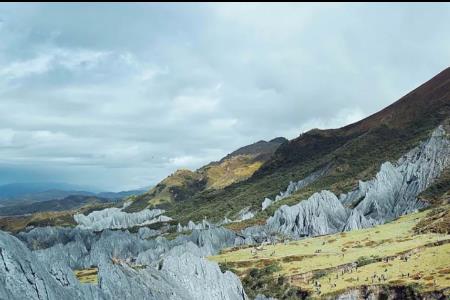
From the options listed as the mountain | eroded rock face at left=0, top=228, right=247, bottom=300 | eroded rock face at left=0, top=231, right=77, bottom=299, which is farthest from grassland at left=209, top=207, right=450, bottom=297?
eroded rock face at left=0, top=231, right=77, bottom=299

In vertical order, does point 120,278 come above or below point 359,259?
above

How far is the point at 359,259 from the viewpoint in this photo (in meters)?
119

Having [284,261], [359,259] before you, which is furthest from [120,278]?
[284,261]

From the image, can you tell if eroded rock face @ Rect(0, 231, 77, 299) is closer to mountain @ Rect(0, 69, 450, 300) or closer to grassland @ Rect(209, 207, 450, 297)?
mountain @ Rect(0, 69, 450, 300)

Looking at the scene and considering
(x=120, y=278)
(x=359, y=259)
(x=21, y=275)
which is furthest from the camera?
(x=359, y=259)

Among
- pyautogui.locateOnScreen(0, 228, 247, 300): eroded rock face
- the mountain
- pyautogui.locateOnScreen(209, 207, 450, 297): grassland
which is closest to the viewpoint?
pyautogui.locateOnScreen(0, 228, 247, 300): eroded rock face

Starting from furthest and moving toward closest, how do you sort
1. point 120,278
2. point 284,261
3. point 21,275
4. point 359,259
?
point 284,261 < point 359,259 < point 120,278 < point 21,275

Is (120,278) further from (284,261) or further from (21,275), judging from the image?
(284,261)

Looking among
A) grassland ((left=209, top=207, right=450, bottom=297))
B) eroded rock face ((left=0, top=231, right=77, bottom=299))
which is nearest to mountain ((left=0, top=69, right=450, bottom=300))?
eroded rock face ((left=0, top=231, right=77, bottom=299))

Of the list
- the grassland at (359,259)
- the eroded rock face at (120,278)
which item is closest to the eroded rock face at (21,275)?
the eroded rock face at (120,278)

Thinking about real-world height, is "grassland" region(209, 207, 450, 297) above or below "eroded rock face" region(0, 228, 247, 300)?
below

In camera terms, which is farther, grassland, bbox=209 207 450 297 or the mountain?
grassland, bbox=209 207 450 297

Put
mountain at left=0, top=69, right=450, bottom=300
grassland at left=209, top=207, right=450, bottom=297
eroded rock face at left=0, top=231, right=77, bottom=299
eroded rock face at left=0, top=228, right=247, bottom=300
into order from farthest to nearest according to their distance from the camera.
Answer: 1. grassland at left=209, top=207, right=450, bottom=297
2. mountain at left=0, top=69, right=450, bottom=300
3. eroded rock face at left=0, top=228, right=247, bottom=300
4. eroded rock face at left=0, top=231, right=77, bottom=299

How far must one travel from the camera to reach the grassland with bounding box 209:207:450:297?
9700 cm
